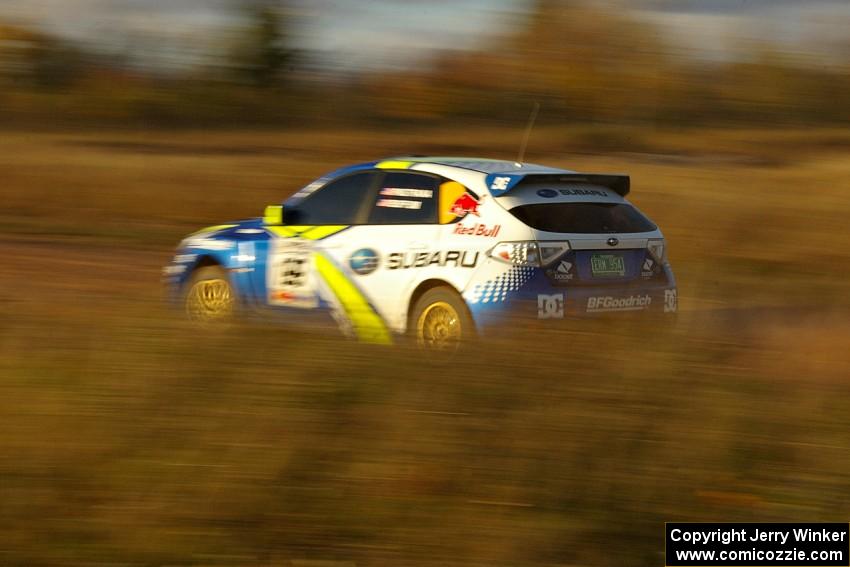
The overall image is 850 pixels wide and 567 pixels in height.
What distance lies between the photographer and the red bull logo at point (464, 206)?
7.99 meters

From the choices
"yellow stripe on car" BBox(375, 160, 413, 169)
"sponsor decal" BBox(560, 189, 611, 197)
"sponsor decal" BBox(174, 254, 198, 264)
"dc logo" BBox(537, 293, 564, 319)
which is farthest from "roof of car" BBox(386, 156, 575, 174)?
"sponsor decal" BBox(174, 254, 198, 264)

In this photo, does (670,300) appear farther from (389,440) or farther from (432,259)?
(389,440)

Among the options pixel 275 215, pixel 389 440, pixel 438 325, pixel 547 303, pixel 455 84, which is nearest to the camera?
pixel 389 440

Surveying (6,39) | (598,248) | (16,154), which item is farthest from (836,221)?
(6,39)

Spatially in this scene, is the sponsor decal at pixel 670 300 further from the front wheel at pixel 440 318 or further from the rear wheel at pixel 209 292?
the rear wheel at pixel 209 292

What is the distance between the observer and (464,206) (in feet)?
26.4

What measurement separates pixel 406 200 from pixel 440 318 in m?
1.00

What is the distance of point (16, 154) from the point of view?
22.7m

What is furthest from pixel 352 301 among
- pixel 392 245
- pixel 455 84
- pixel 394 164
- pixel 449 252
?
pixel 455 84

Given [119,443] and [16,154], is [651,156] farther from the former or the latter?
[119,443]

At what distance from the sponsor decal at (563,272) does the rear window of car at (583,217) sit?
9.8 inches

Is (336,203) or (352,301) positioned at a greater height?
(336,203)

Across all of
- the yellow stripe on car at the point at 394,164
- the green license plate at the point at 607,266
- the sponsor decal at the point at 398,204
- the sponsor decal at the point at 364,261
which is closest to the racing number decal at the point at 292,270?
the sponsor decal at the point at 364,261

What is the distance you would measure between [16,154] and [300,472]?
19.2m
